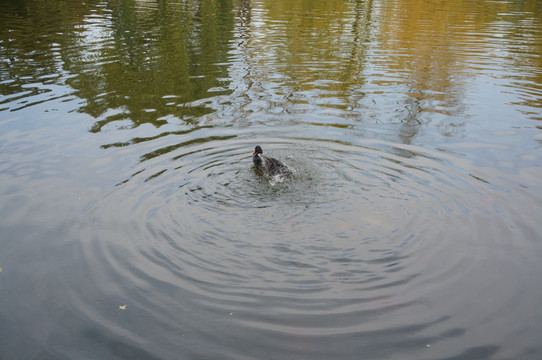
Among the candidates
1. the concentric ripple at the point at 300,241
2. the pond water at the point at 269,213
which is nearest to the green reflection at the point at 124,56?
the pond water at the point at 269,213

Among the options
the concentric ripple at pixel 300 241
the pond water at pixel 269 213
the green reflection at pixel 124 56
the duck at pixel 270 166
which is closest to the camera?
the pond water at pixel 269 213

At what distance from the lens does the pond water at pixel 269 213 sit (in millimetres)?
5402

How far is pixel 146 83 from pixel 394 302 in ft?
40.1

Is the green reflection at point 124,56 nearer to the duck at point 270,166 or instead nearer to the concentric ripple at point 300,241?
the duck at point 270,166

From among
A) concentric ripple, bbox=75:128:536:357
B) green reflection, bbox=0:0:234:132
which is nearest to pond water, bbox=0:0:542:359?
concentric ripple, bbox=75:128:536:357

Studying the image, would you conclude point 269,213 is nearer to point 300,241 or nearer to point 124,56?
point 300,241

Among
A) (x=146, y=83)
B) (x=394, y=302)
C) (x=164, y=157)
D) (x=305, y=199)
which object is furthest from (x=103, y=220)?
(x=146, y=83)

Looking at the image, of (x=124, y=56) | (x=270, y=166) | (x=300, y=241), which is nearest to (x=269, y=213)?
(x=300, y=241)

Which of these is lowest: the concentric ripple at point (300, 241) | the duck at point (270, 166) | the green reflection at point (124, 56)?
the concentric ripple at point (300, 241)

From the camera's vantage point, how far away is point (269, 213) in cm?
761

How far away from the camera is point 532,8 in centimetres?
3650

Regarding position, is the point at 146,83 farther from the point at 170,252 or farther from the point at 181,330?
the point at 181,330

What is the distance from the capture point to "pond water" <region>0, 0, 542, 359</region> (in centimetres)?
540

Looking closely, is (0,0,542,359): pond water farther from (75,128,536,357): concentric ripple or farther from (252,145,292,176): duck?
(252,145,292,176): duck
